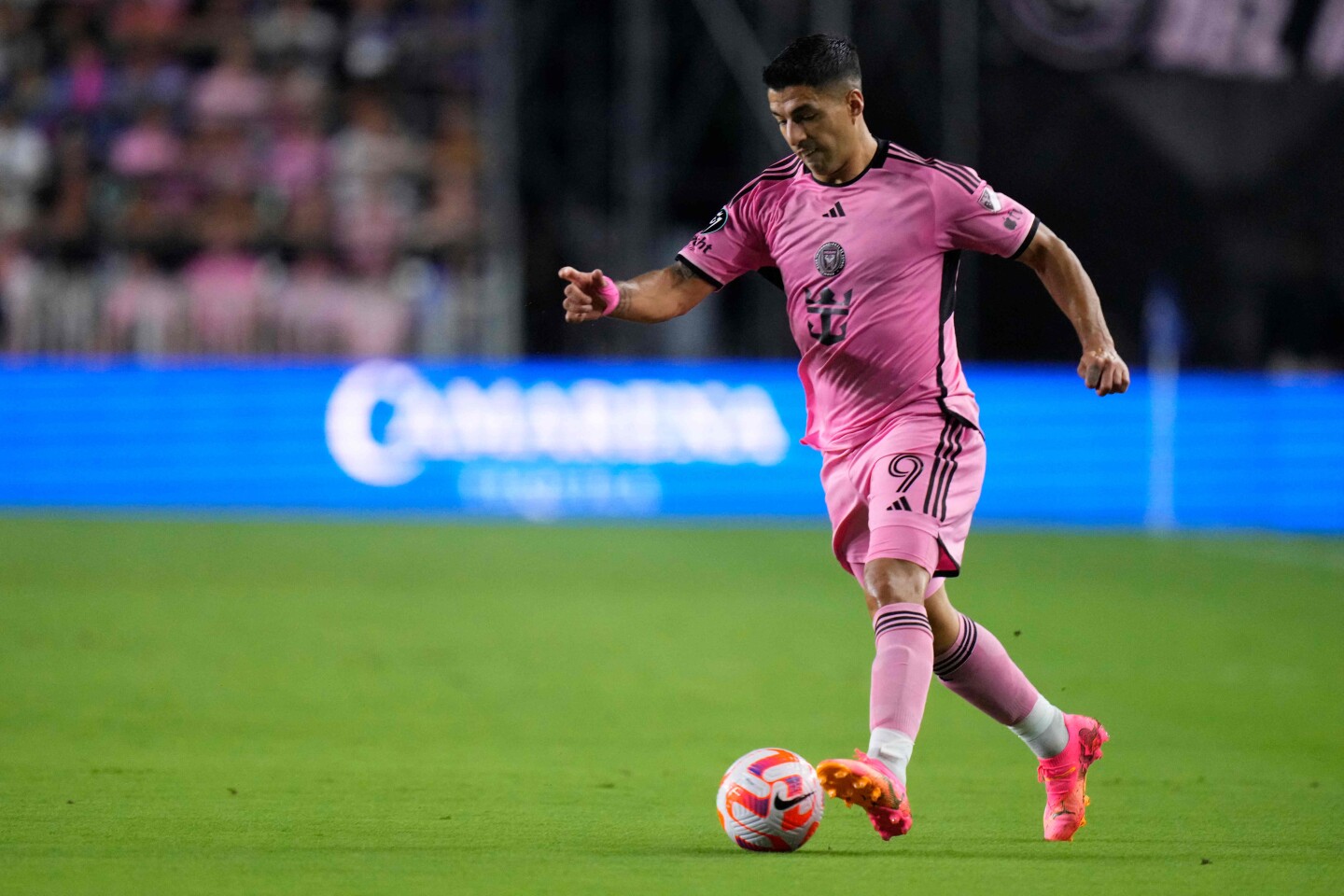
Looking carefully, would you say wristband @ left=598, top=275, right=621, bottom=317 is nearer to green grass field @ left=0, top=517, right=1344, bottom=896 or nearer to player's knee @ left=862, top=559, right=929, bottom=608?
player's knee @ left=862, top=559, right=929, bottom=608

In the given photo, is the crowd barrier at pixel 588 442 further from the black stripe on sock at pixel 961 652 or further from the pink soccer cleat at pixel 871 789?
the pink soccer cleat at pixel 871 789

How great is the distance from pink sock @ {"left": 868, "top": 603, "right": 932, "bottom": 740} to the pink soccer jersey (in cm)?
61

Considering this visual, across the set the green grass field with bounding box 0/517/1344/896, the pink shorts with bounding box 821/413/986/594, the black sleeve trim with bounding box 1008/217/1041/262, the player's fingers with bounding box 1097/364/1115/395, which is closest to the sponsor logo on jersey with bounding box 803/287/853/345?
the pink shorts with bounding box 821/413/986/594

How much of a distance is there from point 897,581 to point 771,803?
2.14 feet

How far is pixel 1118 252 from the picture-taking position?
1783 cm

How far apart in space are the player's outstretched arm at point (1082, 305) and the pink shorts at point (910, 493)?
39cm

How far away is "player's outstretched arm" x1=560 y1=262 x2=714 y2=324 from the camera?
5.12 metres

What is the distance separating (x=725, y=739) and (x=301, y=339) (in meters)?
11.8

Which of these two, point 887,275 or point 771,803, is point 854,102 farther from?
point 771,803

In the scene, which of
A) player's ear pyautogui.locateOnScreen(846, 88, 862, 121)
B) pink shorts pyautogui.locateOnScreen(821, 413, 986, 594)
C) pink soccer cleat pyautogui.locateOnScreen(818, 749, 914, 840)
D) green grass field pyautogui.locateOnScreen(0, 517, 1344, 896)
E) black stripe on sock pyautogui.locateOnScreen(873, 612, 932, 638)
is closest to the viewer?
pink soccer cleat pyautogui.locateOnScreen(818, 749, 914, 840)

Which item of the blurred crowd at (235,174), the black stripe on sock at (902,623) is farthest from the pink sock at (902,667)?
the blurred crowd at (235,174)

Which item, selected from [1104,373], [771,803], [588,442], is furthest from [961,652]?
[588,442]

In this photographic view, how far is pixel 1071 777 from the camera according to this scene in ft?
16.5

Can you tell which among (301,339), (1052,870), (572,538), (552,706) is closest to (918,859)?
(1052,870)
